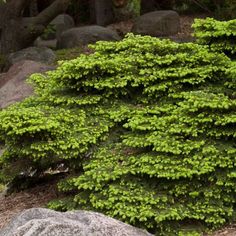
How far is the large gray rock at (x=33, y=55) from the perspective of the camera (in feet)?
51.6

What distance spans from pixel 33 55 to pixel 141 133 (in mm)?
10734

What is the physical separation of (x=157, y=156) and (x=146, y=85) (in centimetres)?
105

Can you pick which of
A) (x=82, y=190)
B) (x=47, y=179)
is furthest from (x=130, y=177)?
(x=47, y=179)

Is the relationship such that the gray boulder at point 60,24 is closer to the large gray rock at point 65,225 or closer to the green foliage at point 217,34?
the green foliage at point 217,34

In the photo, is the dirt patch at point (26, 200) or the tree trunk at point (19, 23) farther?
the tree trunk at point (19, 23)

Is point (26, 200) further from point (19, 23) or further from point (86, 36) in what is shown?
point (86, 36)

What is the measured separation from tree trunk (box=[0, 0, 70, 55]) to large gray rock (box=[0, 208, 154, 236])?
520 inches

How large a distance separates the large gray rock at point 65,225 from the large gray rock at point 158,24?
48.8 feet

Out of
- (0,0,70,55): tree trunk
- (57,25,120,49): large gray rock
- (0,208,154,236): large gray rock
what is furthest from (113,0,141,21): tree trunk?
(0,208,154,236): large gray rock

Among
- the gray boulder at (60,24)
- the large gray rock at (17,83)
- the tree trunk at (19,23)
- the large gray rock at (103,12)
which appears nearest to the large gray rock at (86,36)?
the tree trunk at (19,23)

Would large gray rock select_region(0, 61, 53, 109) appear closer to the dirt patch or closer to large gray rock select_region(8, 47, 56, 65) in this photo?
large gray rock select_region(8, 47, 56, 65)

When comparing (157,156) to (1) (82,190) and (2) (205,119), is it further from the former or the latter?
(1) (82,190)

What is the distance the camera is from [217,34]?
20.0 ft

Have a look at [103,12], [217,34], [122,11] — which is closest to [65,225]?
[217,34]
